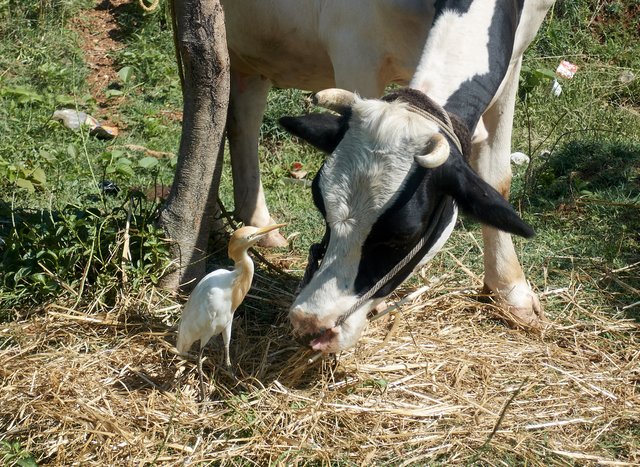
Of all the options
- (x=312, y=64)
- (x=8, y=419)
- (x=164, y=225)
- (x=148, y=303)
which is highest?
(x=312, y=64)

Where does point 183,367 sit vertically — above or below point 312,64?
below

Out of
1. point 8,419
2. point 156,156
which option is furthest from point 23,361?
point 156,156

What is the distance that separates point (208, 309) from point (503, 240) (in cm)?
179

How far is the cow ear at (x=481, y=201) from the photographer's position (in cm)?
325

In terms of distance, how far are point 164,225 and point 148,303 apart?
1.22ft

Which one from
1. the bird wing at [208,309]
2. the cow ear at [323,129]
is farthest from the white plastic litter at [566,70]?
the bird wing at [208,309]

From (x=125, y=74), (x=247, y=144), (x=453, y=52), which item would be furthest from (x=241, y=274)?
(x=125, y=74)

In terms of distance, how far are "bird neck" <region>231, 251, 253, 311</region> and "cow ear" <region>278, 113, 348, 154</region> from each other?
0.50 metres

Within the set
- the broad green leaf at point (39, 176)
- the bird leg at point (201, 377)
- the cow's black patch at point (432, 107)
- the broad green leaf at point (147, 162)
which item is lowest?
Result: the broad green leaf at point (39, 176)

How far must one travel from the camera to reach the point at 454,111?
3.68 metres

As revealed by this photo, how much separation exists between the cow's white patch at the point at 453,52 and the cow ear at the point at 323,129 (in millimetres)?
414

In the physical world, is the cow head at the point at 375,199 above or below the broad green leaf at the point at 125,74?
above

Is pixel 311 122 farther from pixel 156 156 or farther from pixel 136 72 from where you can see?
pixel 136 72

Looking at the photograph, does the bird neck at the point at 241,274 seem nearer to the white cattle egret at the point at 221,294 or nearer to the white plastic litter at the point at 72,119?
the white cattle egret at the point at 221,294
